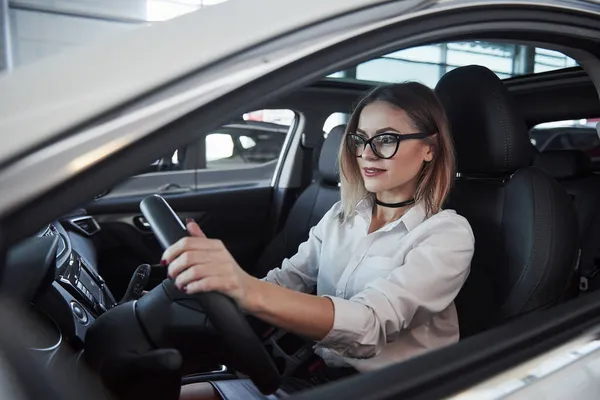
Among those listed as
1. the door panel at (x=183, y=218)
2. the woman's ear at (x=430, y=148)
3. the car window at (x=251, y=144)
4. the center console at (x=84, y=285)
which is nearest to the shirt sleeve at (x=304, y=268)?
the woman's ear at (x=430, y=148)

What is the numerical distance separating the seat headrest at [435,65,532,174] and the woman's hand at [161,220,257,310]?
1011mm

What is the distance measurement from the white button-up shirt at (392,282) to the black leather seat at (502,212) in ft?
0.61

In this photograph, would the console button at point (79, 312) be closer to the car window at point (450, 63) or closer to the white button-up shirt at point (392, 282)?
the white button-up shirt at point (392, 282)

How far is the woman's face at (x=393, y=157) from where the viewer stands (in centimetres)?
167

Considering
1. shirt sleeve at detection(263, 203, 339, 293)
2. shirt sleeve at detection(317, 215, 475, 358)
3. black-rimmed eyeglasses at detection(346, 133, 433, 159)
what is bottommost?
shirt sleeve at detection(263, 203, 339, 293)

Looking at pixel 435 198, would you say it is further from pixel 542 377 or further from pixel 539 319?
pixel 542 377

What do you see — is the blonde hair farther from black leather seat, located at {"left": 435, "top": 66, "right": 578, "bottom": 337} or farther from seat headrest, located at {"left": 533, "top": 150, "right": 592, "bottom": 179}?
seat headrest, located at {"left": 533, "top": 150, "right": 592, "bottom": 179}

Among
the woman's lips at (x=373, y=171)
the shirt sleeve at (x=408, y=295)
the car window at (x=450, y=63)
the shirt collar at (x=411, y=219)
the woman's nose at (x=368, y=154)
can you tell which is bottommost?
the shirt sleeve at (x=408, y=295)

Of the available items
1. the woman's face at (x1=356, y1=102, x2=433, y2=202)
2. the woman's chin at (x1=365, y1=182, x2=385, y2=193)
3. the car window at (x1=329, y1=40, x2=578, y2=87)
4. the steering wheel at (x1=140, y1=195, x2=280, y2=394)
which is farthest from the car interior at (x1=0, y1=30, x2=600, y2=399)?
the woman's chin at (x1=365, y1=182, x2=385, y2=193)

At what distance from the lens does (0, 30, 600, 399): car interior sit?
119cm

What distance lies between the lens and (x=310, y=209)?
3.02m

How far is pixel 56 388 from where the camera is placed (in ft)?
2.92

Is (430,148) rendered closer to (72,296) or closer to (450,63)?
(72,296)

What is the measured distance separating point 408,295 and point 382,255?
26cm
